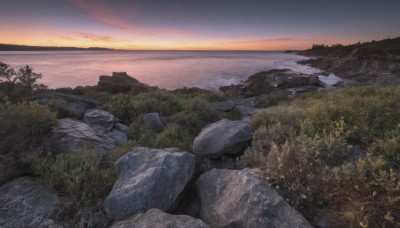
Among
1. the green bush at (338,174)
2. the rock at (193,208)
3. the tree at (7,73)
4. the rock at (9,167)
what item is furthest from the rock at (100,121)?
the tree at (7,73)

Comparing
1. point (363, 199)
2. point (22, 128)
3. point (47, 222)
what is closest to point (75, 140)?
point (22, 128)

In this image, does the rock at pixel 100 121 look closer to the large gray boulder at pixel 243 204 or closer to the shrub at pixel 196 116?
the shrub at pixel 196 116

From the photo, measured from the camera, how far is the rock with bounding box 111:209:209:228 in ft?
10.1

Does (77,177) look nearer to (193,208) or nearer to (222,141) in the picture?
(193,208)

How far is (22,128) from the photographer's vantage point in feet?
16.4

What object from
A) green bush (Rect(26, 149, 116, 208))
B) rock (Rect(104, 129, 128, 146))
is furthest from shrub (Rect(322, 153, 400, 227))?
rock (Rect(104, 129, 128, 146))

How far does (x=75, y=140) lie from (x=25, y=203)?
2045mm

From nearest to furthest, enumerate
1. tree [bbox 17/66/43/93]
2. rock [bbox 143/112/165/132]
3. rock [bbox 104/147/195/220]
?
rock [bbox 104/147/195/220] < rock [bbox 143/112/165/132] < tree [bbox 17/66/43/93]

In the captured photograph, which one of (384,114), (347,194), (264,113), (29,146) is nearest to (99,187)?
(29,146)

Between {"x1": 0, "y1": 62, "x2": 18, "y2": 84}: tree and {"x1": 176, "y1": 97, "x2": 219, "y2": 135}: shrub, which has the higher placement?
{"x1": 0, "y1": 62, "x2": 18, "y2": 84}: tree

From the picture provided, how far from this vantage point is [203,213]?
12.5 feet

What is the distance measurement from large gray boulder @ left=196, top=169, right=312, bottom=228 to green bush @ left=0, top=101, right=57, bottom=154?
11.9 ft

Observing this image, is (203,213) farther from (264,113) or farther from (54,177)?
(264,113)

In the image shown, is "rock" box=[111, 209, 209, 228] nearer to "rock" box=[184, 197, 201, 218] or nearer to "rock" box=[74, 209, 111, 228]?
"rock" box=[74, 209, 111, 228]
